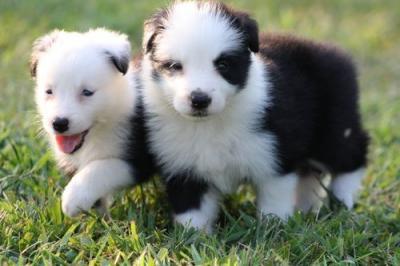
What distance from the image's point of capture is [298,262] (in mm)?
4449

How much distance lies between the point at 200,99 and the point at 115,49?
0.83m

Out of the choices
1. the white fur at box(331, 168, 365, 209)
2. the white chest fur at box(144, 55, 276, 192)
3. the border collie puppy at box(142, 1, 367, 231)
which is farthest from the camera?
the white fur at box(331, 168, 365, 209)

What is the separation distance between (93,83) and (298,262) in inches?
62.0

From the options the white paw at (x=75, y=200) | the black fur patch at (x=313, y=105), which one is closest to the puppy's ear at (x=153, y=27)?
the black fur patch at (x=313, y=105)

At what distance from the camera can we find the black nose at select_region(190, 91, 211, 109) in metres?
4.38

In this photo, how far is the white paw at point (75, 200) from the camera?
4.74 meters

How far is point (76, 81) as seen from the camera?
185 inches

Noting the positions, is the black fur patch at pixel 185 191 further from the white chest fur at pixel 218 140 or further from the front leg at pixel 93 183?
the front leg at pixel 93 183

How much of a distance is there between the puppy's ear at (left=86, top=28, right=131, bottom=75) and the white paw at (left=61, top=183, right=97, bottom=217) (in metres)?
0.76

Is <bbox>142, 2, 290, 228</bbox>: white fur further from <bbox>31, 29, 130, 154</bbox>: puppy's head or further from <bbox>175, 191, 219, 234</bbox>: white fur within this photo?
<bbox>31, 29, 130, 154</bbox>: puppy's head

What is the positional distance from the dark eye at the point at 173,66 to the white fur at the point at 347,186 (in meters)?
1.78

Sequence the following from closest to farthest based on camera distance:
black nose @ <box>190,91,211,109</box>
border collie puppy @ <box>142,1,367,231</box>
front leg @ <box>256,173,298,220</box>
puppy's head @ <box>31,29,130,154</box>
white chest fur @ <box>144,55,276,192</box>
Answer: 1. black nose @ <box>190,91,211,109</box>
2. border collie puppy @ <box>142,1,367,231</box>
3. puppy's head @ <box>31,29,130,154</box>
4. white chest fur @ <box>144,55,276,192</box>
5. front leg @ <box>256,173,298,220</box>

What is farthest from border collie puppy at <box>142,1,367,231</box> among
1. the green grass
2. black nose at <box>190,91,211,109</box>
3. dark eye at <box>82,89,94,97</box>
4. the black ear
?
dark eye at <box>82,89,94,97</box>

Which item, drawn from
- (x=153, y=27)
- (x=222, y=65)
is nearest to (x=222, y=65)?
(x=222, y=65)
